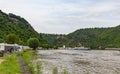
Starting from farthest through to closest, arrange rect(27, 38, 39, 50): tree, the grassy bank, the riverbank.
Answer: rect(27, 38, 39, 50): tree < the grassy bank < the riverbank

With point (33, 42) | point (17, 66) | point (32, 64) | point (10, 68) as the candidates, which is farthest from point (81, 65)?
point (33, 42)

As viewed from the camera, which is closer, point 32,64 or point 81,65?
point 32,64

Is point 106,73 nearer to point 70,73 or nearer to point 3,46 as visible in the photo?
point 70,73

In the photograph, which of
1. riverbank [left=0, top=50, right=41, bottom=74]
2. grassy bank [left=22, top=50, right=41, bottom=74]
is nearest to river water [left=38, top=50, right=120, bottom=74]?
grassy bank [left=22, top=50, right=41, bottom=74]

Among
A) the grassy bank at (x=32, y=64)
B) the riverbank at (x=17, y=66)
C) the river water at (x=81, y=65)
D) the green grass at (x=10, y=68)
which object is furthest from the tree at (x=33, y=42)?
the green grass at (x=10, y=68)

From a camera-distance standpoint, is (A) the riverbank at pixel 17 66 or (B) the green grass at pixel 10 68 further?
(A) the riverbank at pixel 17 66

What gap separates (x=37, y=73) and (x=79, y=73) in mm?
10695

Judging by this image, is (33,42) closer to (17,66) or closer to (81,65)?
(81,65)

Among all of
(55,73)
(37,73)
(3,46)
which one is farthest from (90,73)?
(3,46)

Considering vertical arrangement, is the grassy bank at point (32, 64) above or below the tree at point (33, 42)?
below

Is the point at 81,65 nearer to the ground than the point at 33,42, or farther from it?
nearer to the ground

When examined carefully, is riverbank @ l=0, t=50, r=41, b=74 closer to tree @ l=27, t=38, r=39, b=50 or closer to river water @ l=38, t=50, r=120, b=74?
river water @ l=38, t=50, r=120, b=74

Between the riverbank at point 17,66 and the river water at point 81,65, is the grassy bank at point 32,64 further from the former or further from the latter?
the river water at point 81,65

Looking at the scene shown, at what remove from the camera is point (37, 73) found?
41.5 meters
